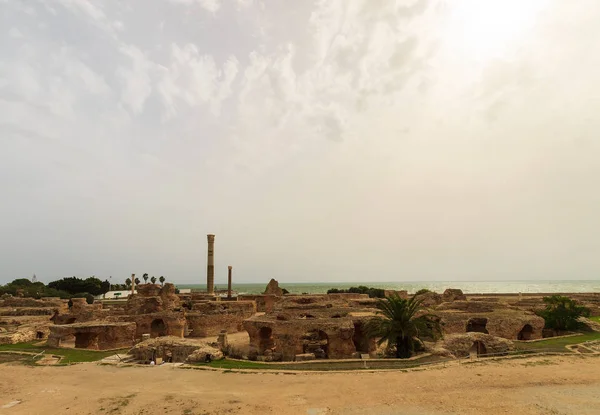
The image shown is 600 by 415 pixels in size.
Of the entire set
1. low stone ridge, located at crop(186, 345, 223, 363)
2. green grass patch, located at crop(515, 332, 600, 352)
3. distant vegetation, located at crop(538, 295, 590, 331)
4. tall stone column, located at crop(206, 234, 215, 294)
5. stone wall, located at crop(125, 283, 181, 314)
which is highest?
tall stone column, located at crop(206, 234, 215, 294)

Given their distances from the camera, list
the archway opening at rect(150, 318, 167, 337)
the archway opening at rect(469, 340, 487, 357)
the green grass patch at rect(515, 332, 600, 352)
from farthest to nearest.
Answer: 1. the archway opening at rect(150, 318, 167, 337)
2. the archway opening at rect(469, 340, 487, 357)
3. the green grass patch at rect(515, 332, 600, 352)

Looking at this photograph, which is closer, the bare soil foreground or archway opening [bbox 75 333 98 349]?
the bare soil foreground

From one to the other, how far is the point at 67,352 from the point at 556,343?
27767mm

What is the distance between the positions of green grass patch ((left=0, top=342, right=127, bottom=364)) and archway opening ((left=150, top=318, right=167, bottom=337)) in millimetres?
6255

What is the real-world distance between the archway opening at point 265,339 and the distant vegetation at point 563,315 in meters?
19.8

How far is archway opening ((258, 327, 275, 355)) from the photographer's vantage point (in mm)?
22875

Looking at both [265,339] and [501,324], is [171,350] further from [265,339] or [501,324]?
[501,324]

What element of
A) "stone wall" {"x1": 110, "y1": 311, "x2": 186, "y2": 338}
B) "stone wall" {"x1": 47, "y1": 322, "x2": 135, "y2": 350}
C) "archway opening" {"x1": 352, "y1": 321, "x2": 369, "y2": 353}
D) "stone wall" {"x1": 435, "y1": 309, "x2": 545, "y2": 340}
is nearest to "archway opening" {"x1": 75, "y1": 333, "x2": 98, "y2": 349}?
"stone wall" {"x1": 47, "y1": 322, "x2": 135, "y2": 350}

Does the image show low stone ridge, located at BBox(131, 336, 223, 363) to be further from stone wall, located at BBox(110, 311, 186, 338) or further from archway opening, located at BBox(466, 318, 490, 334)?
archway opening, located at BBox(466, 318, 490, 334)

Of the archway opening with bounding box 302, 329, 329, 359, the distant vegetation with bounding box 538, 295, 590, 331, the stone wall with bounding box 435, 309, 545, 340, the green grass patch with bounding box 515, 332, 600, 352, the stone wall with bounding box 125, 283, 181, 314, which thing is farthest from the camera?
the stone wall with bounding box 125, 283, 181, 314

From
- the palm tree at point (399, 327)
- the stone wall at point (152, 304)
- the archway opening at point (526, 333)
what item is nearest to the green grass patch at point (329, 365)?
the palm tree at point (399, 327)

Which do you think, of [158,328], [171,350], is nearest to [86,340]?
[158,328]

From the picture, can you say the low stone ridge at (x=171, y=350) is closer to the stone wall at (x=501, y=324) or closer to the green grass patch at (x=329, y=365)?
the green grass patch at (x=329, y=365)

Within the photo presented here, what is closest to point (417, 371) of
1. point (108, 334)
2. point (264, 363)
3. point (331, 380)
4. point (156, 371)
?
point (331, 380)
